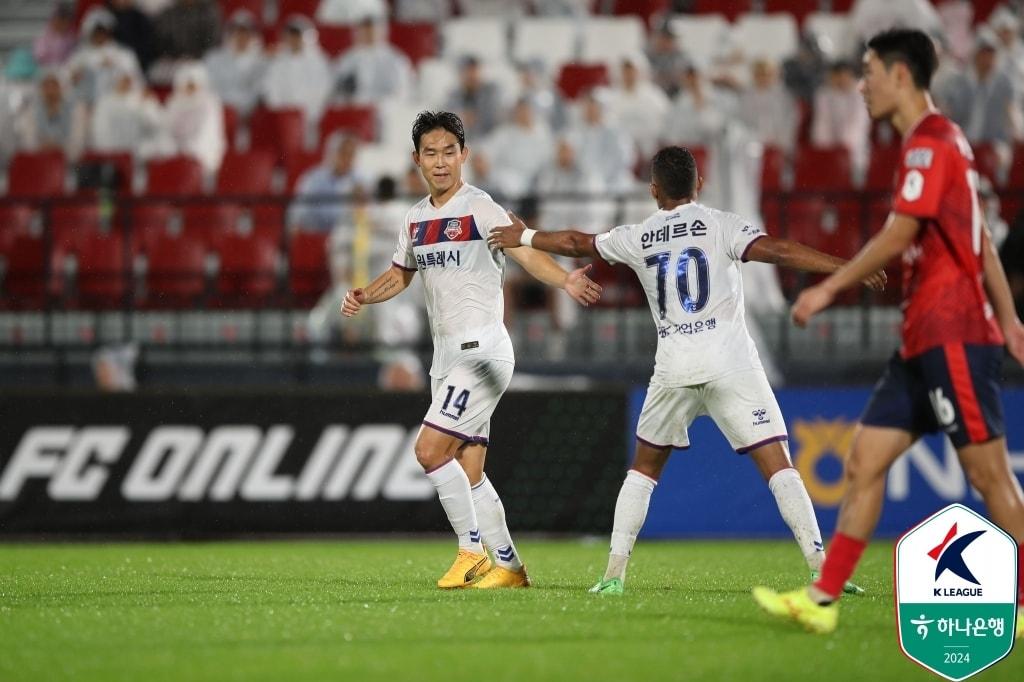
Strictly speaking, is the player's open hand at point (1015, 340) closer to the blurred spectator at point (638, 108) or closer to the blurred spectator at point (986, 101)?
the blurred spectator at point (638, 108)

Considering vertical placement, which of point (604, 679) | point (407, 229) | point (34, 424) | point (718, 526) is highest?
point (407, 229)

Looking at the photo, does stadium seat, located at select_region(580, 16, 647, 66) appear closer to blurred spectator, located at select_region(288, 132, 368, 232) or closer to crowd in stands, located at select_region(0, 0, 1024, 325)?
crowd in stands, located at select_region(0, 0, 1024, 325)

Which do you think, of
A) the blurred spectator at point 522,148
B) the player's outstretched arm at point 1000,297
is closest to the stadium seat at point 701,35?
the blurred spectator at point 522,148

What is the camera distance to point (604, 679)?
5.10 m

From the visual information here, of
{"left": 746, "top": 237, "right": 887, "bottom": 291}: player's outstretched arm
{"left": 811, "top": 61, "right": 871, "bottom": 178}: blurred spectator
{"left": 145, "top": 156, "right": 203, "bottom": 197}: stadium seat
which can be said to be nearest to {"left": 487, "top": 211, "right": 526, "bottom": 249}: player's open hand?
{"left": 746, "top": 237, "right": 887, "bottom": 291}: player's outstretched arm

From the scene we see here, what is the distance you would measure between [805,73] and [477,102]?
360cm

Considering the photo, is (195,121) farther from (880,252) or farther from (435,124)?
(880,252)

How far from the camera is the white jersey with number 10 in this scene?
24.8 feet

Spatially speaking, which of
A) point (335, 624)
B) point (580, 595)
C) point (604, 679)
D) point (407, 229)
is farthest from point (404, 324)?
point (604, 679)

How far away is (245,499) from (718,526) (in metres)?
3.93

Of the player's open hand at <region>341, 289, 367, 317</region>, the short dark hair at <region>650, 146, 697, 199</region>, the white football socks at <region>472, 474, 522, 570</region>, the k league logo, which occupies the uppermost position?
the short dark hair at <region>650, 146, 697, 199</region>

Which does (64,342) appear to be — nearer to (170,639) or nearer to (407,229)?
(407,229)

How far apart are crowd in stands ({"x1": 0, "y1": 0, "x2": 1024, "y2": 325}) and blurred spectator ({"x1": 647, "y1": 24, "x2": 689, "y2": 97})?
22 millimetres

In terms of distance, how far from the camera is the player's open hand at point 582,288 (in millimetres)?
7652
